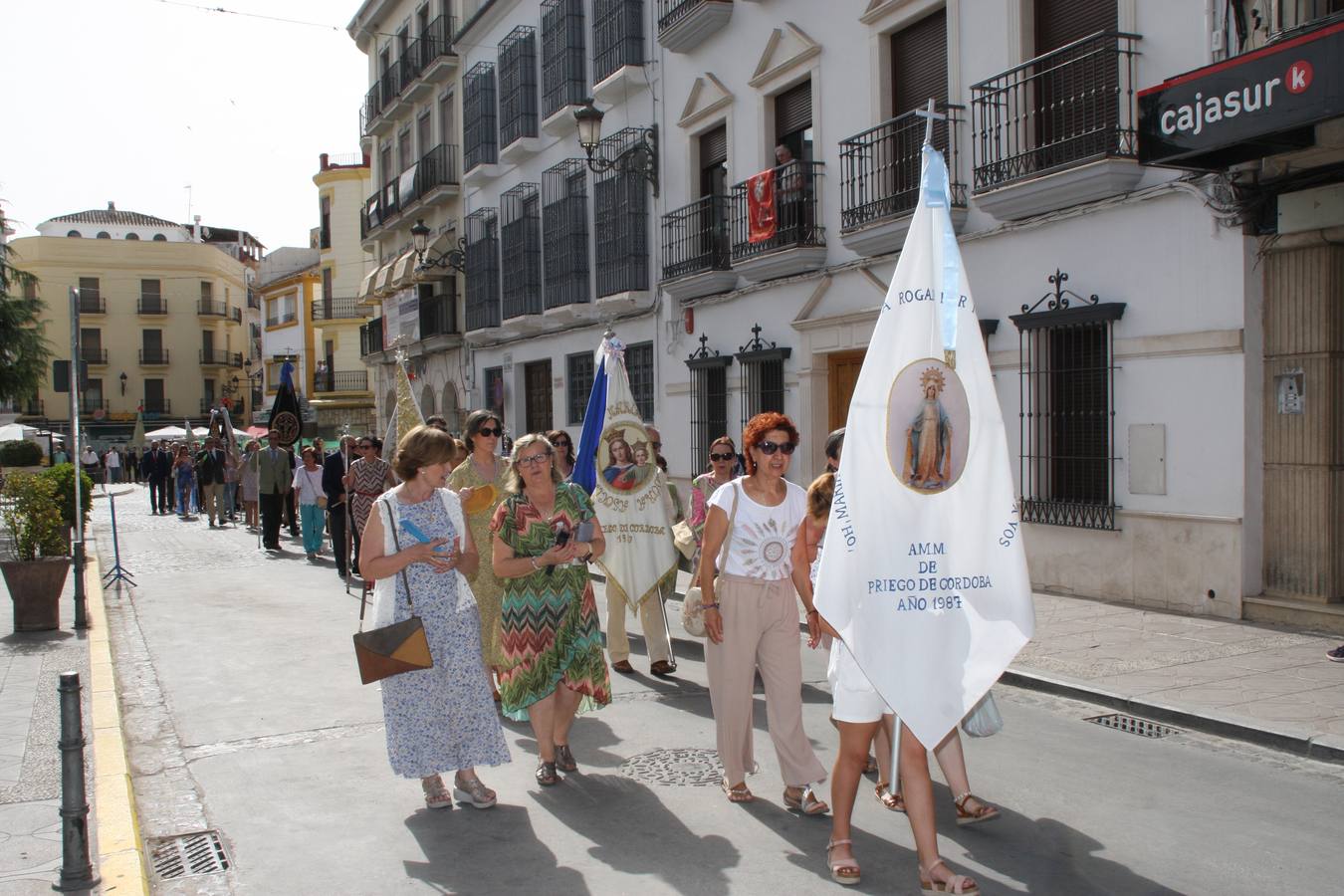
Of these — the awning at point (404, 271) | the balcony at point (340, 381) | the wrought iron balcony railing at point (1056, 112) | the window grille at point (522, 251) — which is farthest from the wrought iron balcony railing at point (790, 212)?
the balcony at point (340, 381)

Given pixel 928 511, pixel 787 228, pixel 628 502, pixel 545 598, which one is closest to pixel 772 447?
pixel 928 511

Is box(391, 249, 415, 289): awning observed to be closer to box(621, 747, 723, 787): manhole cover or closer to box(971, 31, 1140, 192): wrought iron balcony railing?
box(971, 31, 1140, 192): wrought iron balcony railing

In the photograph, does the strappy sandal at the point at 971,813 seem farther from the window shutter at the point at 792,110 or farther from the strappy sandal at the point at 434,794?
the window shutter at the point at 792,110

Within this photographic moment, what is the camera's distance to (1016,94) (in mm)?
11609

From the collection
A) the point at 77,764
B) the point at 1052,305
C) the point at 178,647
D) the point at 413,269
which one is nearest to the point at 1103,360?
the point at 1052,305

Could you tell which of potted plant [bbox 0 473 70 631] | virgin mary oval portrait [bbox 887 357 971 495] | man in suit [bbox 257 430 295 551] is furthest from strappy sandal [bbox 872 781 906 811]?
man in suit [bbox 257 430 295 551]

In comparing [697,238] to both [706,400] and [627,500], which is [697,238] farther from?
[627,500]

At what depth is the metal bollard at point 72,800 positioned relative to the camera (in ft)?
13.6

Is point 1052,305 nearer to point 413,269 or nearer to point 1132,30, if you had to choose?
point 1132,30

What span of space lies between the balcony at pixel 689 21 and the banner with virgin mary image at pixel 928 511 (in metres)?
13.5

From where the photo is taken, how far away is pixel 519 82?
80.1 feet

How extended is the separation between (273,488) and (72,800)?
14961 mm

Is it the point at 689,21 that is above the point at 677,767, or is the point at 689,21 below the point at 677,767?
above

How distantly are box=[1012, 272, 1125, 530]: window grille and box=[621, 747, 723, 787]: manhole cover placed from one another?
19.7ft
